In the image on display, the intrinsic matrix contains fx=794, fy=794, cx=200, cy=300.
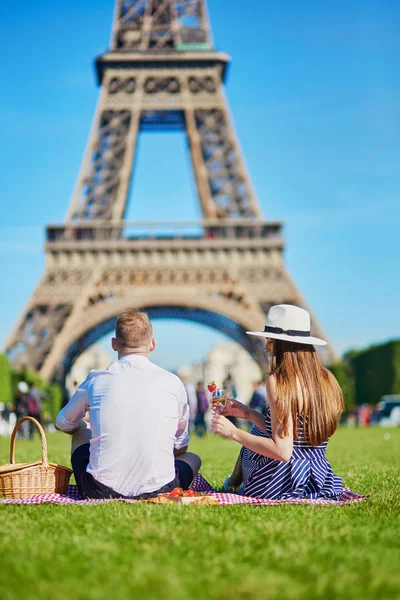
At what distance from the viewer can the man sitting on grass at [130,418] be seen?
4934mm

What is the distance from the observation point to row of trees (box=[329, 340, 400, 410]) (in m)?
36.7

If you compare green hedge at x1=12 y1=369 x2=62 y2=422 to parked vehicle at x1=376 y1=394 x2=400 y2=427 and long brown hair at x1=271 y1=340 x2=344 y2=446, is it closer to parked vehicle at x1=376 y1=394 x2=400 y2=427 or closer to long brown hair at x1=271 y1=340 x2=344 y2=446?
parked vehicle at x1=376 y1=394 x2=400 y2=427

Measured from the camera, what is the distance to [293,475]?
5191mm

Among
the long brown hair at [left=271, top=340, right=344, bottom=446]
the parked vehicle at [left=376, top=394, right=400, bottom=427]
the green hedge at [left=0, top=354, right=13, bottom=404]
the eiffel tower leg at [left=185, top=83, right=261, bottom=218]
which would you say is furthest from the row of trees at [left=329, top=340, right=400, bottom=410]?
the long brown hair at [left=271, top=340, right=344, bottom=446]

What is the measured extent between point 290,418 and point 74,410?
140 centimetres

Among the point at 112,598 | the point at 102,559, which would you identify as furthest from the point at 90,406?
the point at 112,598

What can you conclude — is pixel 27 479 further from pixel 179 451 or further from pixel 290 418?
pixel 290 418

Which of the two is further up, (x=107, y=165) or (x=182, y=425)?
(x=107, y=165)

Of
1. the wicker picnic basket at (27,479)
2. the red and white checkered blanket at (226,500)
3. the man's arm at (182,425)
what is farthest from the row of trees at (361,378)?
the man's arm at (182,425)

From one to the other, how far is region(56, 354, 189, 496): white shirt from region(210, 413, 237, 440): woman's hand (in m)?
0.36

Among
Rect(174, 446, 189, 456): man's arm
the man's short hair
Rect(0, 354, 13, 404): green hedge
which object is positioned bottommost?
Rect(174, 446, 189, 456): man's arm

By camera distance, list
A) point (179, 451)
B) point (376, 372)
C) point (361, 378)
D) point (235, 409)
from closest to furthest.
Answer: point (235, 409), point (179, 451), point (376, 372), point (361, 378)

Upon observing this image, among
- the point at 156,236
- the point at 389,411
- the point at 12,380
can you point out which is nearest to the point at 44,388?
the point at 12,380

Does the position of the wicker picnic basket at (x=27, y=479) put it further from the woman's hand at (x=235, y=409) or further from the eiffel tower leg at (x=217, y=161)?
the eiffel tower leg at (x=217, y=161)
